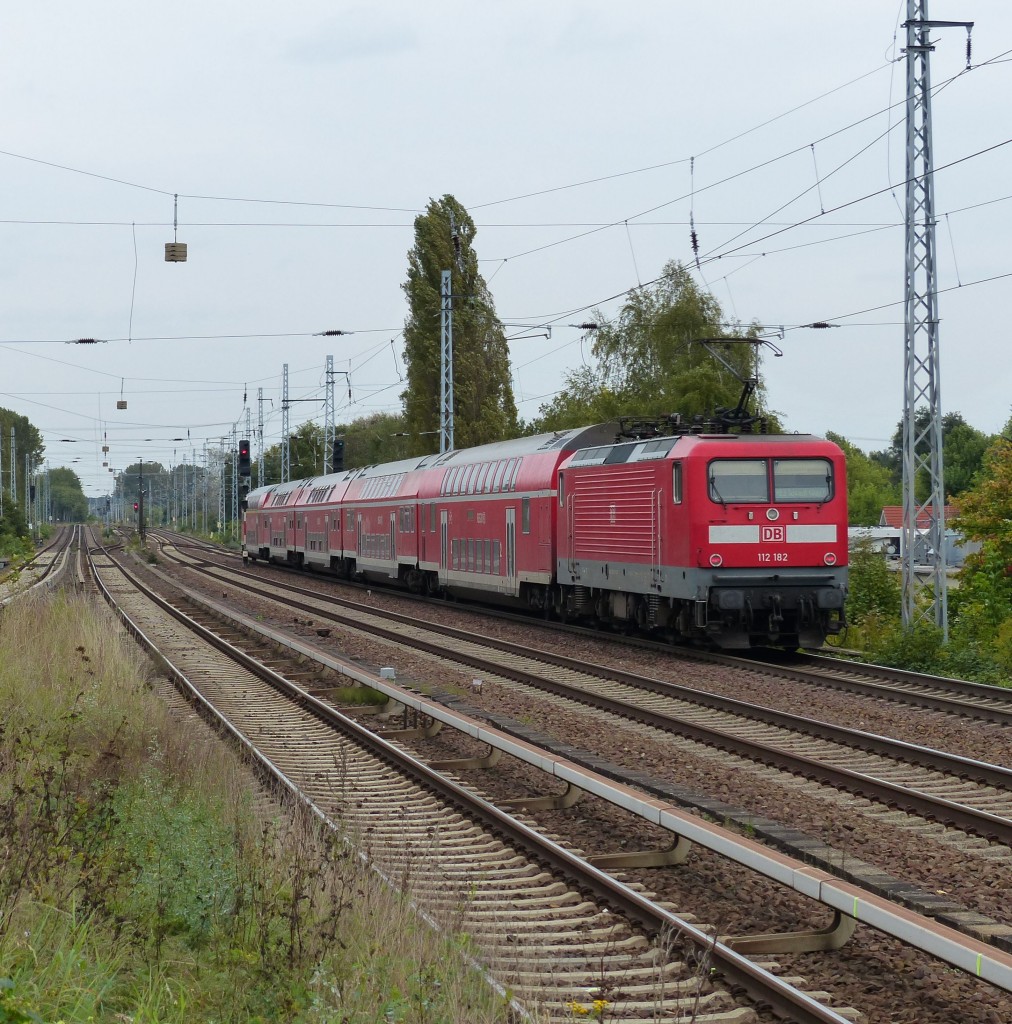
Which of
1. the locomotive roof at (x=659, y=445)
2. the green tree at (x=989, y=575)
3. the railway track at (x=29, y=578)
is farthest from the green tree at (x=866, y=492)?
the locomotive roof at (x=659, y=445)

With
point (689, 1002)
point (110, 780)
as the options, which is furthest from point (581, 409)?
point (689, 1002)

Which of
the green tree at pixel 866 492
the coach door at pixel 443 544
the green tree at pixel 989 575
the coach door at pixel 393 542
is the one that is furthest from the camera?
the green tree at pixel 866 492

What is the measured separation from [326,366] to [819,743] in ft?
172

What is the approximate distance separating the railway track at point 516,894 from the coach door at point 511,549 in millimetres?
12323

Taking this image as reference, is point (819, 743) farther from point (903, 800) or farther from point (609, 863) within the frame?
point (609, 863)

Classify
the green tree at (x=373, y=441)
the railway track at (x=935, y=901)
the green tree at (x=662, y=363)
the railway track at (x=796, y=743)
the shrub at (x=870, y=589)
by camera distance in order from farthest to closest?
the green tree at (x=373, y=441)
the green tree at (x=662, y=363)
the shrub at (x=870, y=589)
the railway track at (x=796, y=743)
the railway track at (x=935, y=901)

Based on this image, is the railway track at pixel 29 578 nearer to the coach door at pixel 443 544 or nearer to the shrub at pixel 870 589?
the coach door at pixel 443 544

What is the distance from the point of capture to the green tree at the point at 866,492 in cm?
10500

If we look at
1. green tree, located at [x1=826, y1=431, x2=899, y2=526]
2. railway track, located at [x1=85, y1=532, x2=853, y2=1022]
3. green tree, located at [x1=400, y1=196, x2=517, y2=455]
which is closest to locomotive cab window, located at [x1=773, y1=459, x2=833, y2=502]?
railway track, located at [x1=85, y1=532, x2=853, y2=1022]

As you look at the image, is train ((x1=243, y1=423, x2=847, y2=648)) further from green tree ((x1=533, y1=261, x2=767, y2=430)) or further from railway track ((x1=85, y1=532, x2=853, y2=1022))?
green tree ((x1=533, y1=261, x2=767, y2=430))

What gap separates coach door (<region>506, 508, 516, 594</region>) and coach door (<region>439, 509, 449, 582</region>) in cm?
456

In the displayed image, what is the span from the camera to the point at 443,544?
103 ft

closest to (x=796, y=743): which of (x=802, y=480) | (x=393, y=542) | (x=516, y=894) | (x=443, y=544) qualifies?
(x=516, y=894)

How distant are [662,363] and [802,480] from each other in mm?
33585
